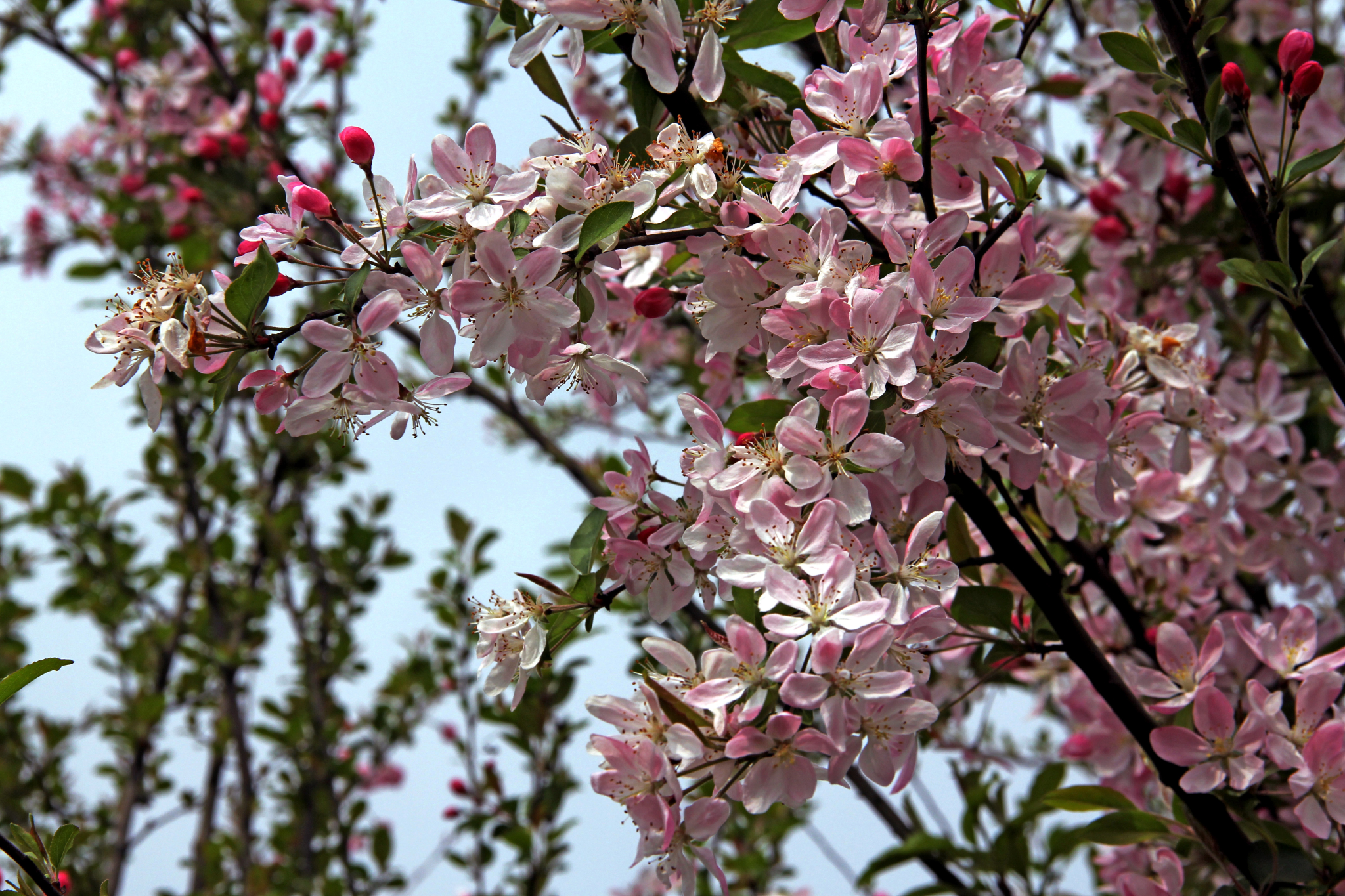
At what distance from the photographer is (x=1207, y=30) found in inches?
41.3

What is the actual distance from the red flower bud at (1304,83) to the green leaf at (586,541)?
0.93 m

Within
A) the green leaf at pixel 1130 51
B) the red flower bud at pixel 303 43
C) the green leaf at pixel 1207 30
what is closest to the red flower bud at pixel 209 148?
the red flower bud at pixel 303 43

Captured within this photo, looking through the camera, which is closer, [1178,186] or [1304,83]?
[1304,83]

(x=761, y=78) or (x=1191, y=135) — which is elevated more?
(x=761, y=78)

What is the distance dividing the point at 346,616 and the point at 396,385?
9.46 feet

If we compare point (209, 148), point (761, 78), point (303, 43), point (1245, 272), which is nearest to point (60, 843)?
point (761, 78)

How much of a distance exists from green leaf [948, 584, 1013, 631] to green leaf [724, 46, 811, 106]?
643 mm

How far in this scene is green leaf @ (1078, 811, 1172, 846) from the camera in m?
1.18

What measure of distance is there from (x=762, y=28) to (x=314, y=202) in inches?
21.9

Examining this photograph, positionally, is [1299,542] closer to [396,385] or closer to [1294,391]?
[1294,391]

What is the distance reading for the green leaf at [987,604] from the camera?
1177 millimetres

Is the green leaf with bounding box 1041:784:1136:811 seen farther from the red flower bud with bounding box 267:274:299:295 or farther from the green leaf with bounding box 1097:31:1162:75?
the red flower bud with bounding box 267:274:299:295

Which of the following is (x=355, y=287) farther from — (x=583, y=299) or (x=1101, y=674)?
(x=1101, y=674)

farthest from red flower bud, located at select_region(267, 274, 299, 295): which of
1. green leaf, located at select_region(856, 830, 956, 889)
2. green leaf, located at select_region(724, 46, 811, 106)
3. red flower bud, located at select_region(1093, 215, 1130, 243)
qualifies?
red flower bud, located at select_region(1093, 215, 1130, 243)
